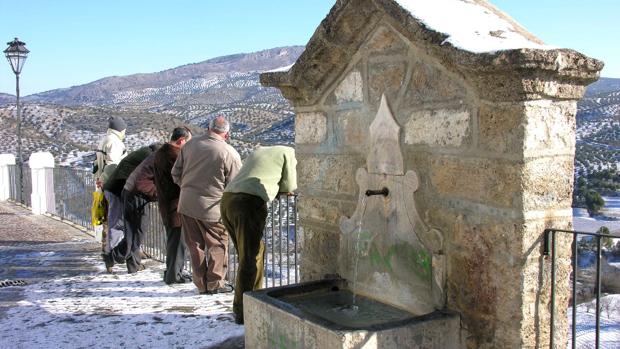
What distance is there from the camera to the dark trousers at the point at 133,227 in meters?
7.62

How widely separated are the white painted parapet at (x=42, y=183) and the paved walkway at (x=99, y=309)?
17.7ft

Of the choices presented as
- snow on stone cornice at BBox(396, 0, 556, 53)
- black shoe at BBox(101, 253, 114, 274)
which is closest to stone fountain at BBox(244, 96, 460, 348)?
snow on stone cornice at BBox(396, 0, 556, 53)

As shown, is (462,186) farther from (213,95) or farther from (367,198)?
(213,95)

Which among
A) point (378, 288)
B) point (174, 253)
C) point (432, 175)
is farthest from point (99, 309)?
point (432, 175)

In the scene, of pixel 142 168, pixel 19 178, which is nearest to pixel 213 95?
pixel 19 178

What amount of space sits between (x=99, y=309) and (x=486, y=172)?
433cm

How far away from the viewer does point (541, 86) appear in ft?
9.59

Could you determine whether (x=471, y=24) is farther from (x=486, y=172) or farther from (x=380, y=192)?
(x=380, y=192)

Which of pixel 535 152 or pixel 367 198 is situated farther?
pixel 367 198

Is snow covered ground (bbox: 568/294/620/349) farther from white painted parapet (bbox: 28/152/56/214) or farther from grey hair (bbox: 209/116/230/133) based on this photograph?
white painted parapet (bbox: 28/152/56/214)

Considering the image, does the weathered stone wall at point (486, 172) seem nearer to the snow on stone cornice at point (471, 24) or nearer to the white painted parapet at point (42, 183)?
the snow on stone cornice at point (471, 24)

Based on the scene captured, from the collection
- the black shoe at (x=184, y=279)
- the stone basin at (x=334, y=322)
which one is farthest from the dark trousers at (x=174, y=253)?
the stone basin at (x=334, y=322)

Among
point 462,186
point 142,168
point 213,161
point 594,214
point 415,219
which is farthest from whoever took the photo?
point 594,214

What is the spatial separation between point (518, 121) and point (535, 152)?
18 cm
